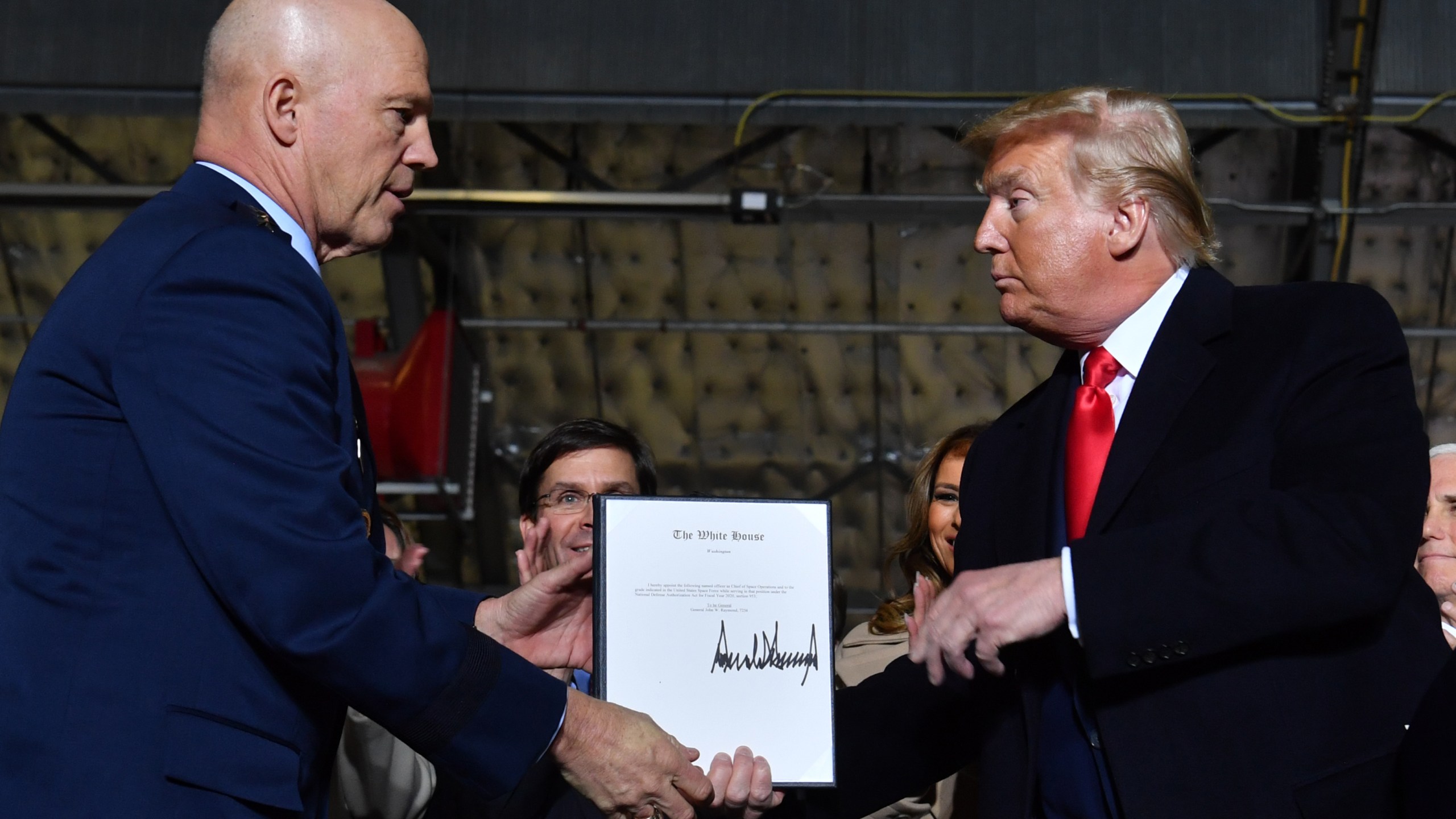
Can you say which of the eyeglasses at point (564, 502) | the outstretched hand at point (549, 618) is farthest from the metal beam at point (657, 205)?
the outstretched hand at point (549, 618)

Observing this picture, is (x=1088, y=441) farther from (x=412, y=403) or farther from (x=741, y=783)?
(x=412, y=403)

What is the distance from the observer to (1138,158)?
1997mm

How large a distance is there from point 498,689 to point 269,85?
779mm

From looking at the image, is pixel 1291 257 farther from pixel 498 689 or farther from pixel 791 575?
pixel 498 689

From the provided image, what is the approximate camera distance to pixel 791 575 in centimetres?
207

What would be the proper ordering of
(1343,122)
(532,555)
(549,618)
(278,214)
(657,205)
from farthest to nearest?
(657,205) < (1343,122) < (532,555) < (549,618) < (278,214)

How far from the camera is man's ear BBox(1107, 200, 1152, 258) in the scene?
77.3 inches

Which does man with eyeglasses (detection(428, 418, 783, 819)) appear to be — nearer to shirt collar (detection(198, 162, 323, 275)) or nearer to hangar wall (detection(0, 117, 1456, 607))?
shirt collar (detection(198, 162, 323, 275))

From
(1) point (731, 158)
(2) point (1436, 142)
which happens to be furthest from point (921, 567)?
(2) point (1436, 142)

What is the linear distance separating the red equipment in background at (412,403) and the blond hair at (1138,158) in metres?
4.45

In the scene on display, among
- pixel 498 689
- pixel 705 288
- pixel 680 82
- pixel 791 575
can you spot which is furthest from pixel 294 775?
pixel 705 288

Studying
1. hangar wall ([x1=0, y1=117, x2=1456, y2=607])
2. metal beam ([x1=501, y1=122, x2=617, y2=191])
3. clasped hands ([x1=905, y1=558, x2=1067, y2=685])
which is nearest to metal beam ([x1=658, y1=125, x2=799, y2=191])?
hangar wall ([x1=0, y1=117, x2=1456, y2=607])
